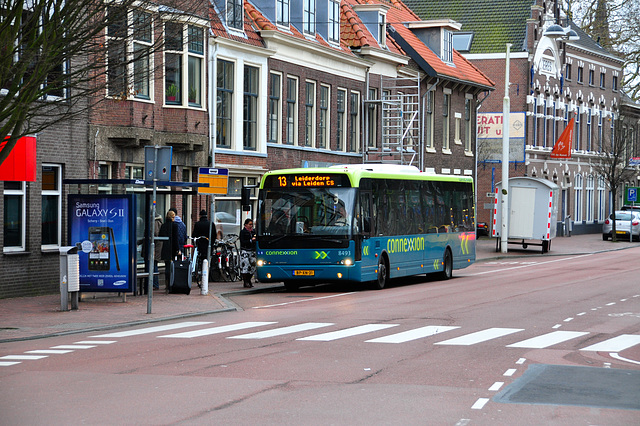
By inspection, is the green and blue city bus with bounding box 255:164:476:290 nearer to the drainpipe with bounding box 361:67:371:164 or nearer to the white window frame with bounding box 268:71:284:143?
the white window frame with bounding box 268:71:284:143

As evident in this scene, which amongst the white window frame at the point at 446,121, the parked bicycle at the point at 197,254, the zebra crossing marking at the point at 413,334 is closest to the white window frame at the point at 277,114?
the parked bicycle at the point at 197,254

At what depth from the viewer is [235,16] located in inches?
1197

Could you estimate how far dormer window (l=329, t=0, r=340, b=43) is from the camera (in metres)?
36.7

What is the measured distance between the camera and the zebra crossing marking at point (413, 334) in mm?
14555

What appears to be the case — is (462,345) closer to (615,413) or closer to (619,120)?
(615,413)

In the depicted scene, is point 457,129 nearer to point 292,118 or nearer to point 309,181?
point 292,118

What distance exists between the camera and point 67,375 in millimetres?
11344

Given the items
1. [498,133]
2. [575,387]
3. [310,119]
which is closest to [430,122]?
[498,133]

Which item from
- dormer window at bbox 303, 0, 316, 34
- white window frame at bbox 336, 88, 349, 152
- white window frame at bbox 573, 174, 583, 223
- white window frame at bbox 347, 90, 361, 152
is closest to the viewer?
dormer window at bbox 303, 0, 316, 34

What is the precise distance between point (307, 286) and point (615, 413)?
60.2 feet

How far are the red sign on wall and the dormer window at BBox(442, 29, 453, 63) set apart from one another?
93.8 feet

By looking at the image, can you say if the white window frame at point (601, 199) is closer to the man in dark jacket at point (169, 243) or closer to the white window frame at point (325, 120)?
the white window frame at point (325, 120)

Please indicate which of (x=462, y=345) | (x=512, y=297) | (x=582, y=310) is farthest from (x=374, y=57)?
(x=462, y=345)

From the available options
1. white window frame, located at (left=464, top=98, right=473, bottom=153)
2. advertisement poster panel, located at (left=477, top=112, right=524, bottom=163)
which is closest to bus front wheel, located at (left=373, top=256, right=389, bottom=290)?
advertisement poster panel, located at (left=477, top=112, right=524, bottom=163)
